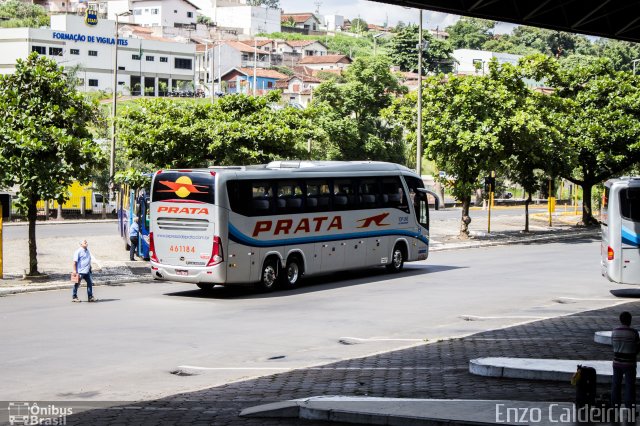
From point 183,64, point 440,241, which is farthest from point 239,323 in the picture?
point 183,64

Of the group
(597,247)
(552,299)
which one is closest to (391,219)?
(552,299)

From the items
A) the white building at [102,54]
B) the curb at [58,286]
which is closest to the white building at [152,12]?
the white building at [102,54]

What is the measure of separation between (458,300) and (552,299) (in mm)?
2705

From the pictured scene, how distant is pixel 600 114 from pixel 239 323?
123 feet

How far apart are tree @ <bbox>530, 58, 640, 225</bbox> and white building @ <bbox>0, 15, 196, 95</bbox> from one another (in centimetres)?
6991

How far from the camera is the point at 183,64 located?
13538 cm

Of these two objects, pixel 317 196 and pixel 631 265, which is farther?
pixel 317 196

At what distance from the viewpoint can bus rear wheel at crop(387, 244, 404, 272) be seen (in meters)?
33.0

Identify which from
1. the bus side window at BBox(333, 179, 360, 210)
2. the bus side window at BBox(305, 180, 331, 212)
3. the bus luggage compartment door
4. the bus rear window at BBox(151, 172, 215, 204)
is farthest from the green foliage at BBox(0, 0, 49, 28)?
the bus luggage compartment door

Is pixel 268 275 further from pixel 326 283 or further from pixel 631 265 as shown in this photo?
pixel 631 265

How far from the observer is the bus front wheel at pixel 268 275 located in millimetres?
27312

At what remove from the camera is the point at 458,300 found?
25984 mm

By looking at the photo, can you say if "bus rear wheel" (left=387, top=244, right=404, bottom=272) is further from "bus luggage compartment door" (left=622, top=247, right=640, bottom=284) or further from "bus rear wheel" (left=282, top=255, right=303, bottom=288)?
"bus luggage compartment door" (left=622, top=247, right=640, bottom=284)

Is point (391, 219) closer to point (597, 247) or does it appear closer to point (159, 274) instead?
point (159, 274)
